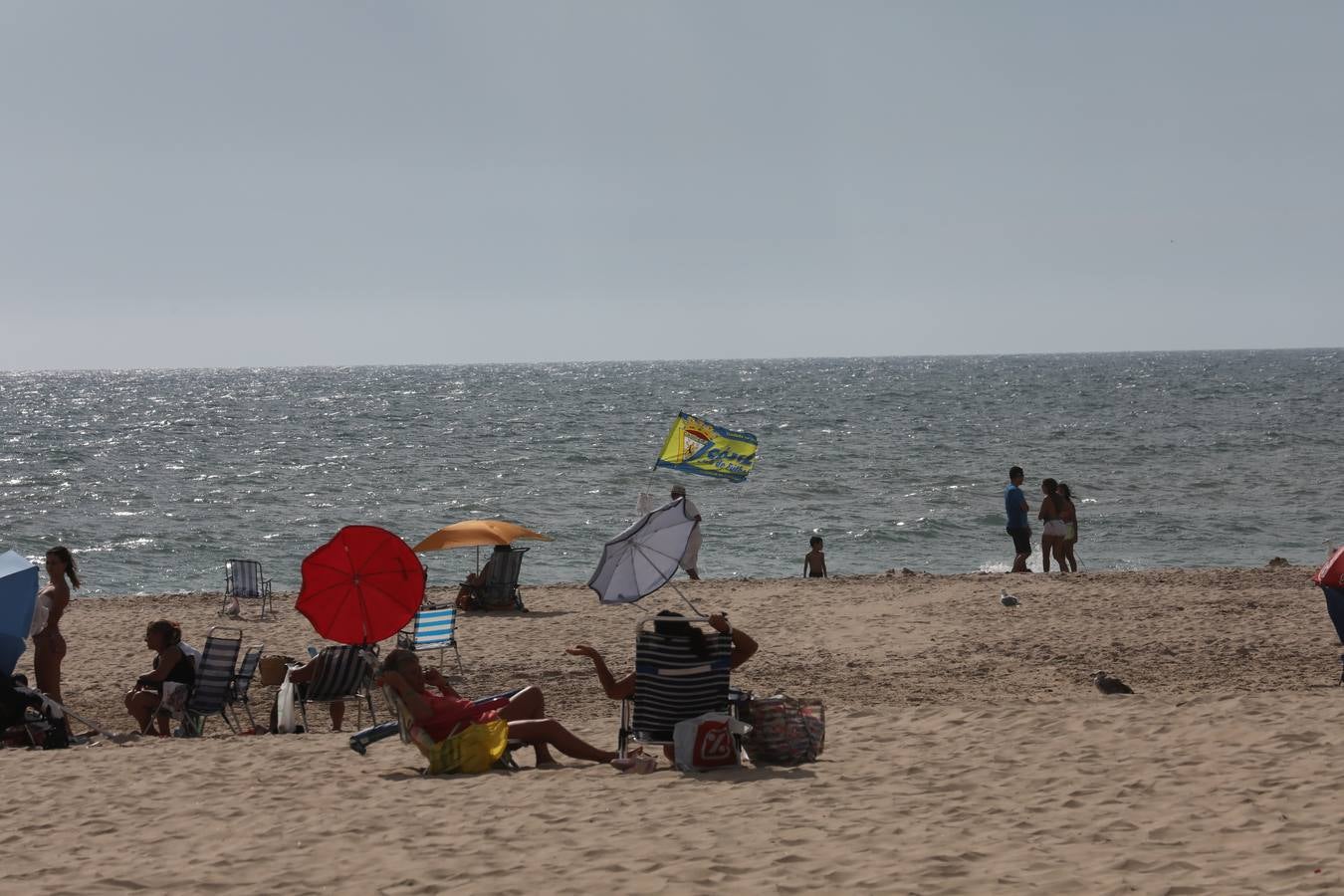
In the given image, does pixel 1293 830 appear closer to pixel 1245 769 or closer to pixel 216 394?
pixel 1245 769

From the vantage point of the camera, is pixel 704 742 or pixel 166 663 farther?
pixel 166 663

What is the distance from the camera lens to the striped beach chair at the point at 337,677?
30.1 feet

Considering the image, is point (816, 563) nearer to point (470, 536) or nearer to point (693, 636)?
point (470, 536)

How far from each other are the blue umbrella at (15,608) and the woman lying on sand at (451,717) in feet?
A: 9.36

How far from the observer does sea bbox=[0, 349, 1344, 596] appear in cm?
2427

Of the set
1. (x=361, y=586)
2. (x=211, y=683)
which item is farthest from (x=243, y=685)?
(x=361, y=586)

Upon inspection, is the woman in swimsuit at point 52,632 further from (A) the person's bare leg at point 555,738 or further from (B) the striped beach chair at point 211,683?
(A) the person's bare leg at point 555,738

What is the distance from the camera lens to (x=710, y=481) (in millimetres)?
34719

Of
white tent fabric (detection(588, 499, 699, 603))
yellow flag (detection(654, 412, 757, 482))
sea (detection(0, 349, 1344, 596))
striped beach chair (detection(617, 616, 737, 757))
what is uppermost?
yellow flag (detection(654, 412, 757, 482))

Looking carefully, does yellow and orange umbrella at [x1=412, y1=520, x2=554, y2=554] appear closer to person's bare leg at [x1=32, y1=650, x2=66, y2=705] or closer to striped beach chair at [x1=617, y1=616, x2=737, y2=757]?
person's bare leg at [x1=32, y1=650, x2=66, y2=705]

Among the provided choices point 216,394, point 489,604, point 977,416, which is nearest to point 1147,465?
point 977,416

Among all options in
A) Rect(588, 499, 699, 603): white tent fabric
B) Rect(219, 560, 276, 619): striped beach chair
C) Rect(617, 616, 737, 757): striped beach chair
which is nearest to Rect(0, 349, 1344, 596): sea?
Rect(219, 560, 276, 619): striped beach chair

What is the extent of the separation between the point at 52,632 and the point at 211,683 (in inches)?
58.6

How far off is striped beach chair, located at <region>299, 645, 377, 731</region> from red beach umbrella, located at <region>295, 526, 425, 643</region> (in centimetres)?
13
